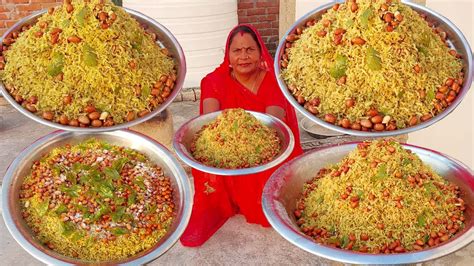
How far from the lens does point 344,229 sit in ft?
6.12

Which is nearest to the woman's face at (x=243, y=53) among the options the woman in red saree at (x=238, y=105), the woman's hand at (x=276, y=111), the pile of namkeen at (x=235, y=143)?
the woman in red saree at (x=238, y=105)

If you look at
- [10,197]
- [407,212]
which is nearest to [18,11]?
[10,197]

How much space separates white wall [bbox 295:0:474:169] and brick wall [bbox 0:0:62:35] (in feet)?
14.7

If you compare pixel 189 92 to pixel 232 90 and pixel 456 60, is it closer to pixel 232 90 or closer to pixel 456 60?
pixel 232 90

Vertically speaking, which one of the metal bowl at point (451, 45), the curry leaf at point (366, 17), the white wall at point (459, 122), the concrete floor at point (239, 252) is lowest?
the concrete floor at point (239, 252)

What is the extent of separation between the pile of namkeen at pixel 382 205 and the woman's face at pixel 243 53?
1677 millimetres

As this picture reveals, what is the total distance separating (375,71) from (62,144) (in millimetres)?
1365

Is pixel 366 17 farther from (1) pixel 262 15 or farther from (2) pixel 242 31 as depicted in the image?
(1) pixel 262 15

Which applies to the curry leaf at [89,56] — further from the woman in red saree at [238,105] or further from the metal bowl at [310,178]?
the woman in red saree at [238,105]

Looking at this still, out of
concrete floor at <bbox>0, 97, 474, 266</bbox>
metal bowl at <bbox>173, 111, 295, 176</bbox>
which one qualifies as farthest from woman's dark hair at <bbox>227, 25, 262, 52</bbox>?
concrete floor at <bbox>0, 97, 474, 266</bbox>

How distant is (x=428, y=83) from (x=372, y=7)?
0.35m

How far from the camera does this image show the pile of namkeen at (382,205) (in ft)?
5.97

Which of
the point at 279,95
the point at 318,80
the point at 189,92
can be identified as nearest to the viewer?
the point at 318,80

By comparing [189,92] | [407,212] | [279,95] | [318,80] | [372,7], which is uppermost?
[372,7]
